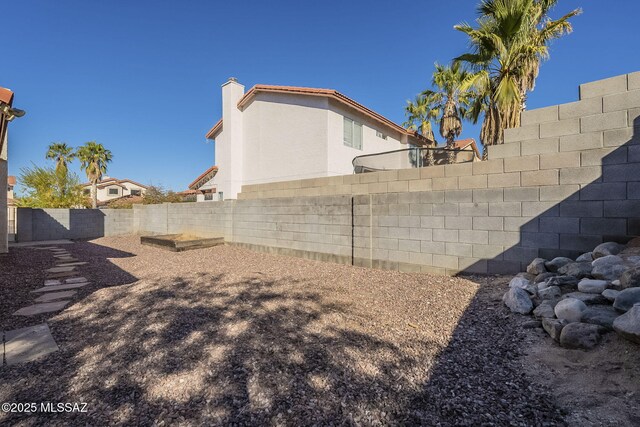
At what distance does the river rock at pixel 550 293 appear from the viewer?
128 inches

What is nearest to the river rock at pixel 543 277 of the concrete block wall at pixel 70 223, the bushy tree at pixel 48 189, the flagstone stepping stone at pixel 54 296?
the flagstone stepping stone at pixel 54 296

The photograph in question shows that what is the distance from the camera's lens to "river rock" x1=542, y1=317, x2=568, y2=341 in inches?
105

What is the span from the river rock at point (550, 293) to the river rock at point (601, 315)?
44 centimetres

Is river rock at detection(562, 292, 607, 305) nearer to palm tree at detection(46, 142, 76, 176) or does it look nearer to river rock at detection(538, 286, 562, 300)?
river rock at detection(538, 286, 562, 300)

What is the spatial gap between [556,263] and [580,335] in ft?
6.10

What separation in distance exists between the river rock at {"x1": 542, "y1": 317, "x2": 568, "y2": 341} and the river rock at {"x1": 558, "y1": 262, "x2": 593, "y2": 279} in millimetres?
1045

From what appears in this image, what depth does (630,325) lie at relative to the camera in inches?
87.4

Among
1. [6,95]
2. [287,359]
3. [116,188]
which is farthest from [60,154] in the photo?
[287,359]

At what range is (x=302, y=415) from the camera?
192 centimetres

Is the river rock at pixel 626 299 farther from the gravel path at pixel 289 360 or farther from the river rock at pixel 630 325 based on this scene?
the gravel path at pixel 289 360

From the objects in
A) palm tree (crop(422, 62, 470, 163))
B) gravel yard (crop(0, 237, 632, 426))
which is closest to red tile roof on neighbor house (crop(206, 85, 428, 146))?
palm tree (crop(422, 62, 470, 163))

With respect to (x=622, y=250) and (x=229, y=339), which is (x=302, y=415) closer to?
(x=229, y=339)

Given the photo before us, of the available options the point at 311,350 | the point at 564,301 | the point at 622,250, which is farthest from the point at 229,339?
the point at 622,250

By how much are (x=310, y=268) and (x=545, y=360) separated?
185 inches
